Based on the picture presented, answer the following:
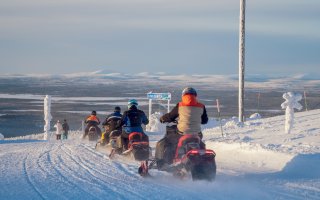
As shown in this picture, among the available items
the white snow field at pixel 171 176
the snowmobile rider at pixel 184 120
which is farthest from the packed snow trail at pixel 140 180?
the snowmobile rider at pixel 184 120

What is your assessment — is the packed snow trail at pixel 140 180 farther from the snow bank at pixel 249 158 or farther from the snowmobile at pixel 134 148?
the snowmobile at pixel 134 148

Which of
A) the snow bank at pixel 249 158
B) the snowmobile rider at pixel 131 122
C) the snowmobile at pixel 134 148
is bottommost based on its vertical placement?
the snow bank at pixel 249 158

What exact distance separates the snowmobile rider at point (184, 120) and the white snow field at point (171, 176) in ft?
1.80

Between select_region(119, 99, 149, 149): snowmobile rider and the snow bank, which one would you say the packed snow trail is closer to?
the snow bank

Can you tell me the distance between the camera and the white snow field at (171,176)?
1044 cm

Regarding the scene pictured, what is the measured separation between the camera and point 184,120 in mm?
12234

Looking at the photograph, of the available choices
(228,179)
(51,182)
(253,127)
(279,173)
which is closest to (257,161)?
(279,173)

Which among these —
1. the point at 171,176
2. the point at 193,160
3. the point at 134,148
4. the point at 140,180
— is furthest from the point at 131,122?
the point at 193,160

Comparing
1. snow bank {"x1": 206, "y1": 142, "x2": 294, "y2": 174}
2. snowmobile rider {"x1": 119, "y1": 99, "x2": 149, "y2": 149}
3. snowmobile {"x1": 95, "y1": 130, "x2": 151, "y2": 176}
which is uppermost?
snowmobile rider {"x1": 119, "y1": 99, "x2": 149, "y2": 149}

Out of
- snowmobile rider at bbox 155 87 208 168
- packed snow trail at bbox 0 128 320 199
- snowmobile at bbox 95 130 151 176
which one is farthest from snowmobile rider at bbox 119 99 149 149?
snowmobile rider at bbox 155 87 208 168

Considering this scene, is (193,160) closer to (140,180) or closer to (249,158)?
(140,180)

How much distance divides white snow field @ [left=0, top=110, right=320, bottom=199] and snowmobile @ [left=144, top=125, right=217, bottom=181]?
0.60 feet

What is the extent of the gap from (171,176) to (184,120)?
1.26m

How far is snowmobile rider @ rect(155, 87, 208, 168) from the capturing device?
12227 mm
